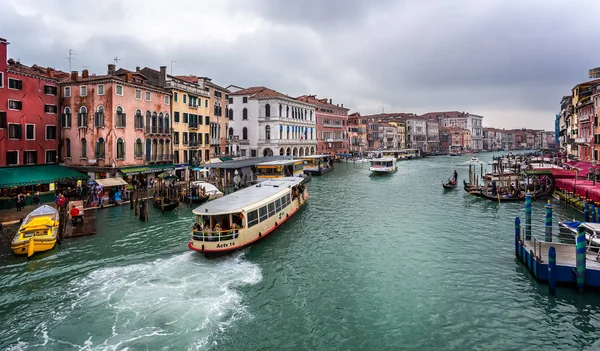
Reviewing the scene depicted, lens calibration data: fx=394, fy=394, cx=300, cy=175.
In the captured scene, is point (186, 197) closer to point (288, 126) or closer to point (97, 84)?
point (97, 84)

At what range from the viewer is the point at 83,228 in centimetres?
2106

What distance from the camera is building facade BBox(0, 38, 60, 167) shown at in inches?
1055

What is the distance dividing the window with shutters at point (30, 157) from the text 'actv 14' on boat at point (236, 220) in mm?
18017

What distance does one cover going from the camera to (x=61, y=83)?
31.8 metres

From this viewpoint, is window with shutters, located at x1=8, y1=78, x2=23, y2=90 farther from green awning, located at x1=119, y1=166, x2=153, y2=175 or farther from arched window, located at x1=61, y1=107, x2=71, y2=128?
green awning, located at x1=119, y1=166, x2=153, y2=175

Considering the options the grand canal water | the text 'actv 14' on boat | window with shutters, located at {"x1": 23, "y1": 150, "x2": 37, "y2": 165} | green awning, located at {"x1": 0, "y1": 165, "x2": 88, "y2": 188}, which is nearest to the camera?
the grand canal water

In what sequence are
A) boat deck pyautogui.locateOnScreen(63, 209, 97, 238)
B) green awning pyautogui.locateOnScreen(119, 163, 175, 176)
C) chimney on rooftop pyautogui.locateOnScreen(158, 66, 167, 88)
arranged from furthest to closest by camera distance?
1. chimney on rooftop pyautogui.locateOnScreen(158, 66, 167, 88)
2. green awning pyautogui.locateOnScreen(119, 163, 175, 176)
3. boat deck pyautogui.locateOnScreen(63, 209, 97, 238)

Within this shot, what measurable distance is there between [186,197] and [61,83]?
14.1 m

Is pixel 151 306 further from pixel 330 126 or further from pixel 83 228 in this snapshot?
pixel 330 126

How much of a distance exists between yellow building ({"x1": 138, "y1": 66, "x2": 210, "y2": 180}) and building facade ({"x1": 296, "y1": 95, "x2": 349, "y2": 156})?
3315 cm

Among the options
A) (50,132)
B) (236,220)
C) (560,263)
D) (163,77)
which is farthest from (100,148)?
(560,263)

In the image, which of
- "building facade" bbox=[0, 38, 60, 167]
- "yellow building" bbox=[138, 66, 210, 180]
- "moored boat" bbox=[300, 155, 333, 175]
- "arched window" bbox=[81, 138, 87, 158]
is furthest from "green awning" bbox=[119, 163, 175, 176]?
"moored boat" bbox=[300, 155, 333, 175]

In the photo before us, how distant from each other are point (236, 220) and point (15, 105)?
2097 cm

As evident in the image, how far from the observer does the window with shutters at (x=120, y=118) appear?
3189cm
